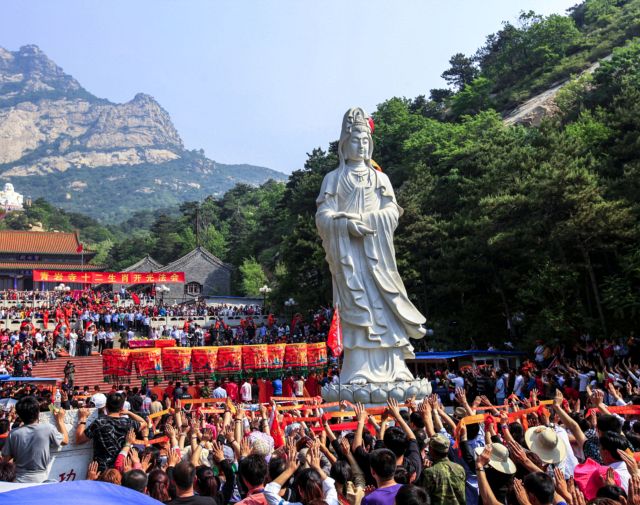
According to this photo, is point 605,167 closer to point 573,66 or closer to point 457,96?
point 573,66

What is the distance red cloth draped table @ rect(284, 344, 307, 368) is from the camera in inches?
846

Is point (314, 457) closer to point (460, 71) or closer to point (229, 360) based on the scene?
point (229, 360)

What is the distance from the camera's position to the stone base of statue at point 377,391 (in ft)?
34.2

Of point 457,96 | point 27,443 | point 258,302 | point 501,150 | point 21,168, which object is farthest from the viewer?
point 21,168

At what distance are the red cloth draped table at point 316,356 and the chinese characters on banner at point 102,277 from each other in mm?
19993

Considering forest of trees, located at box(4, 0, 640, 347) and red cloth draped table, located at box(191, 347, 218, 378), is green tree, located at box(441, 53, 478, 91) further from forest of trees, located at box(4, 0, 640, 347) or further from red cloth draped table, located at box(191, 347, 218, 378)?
red cloth draped table, located at box(191, 347, 218, 378)

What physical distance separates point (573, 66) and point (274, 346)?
33326 mm

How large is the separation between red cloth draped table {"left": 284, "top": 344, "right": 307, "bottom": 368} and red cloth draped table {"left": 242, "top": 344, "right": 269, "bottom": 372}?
0.63m

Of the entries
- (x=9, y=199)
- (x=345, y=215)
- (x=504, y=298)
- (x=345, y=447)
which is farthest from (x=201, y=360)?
(x=9, y=199)

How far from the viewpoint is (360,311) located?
11242 millimetres

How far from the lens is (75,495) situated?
2555 millimetres

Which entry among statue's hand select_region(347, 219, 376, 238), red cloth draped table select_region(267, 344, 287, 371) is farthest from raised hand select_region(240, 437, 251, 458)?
red cloth draped table select_region(267, 344, 287, 371)

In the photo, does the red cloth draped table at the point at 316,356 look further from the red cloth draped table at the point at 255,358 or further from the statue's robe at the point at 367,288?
the statue's robe at the point at 367,288

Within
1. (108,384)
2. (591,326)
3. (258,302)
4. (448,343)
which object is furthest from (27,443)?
(258,302)
